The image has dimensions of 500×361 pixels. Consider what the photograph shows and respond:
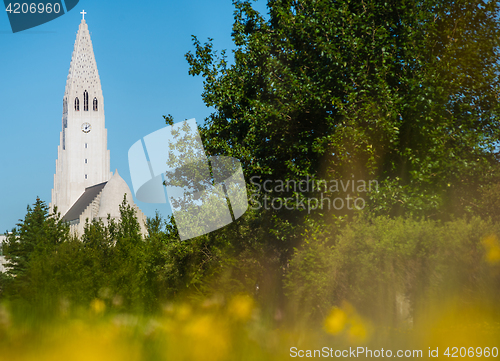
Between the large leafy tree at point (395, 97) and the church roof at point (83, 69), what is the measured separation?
146m

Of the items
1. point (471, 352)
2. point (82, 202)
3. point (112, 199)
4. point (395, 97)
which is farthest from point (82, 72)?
point (471, 352)

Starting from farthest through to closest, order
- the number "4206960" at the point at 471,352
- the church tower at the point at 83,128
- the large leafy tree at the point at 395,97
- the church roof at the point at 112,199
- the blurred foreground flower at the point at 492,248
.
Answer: the church tower at the point at 83,128 → the church roof at the point at 112,199 → the large leafy tree at the point at 395,97 → the blurred foreground flower at the point at 492,248 → the number "4206960" at the point at 471,352

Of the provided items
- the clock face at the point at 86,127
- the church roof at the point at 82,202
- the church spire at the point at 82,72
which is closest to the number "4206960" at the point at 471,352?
the church roof at the point at 82,202

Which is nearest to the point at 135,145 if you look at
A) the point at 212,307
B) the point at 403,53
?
the point at 212,307

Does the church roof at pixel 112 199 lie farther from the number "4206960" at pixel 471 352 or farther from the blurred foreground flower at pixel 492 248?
the number "4206960" at pixel 471 352

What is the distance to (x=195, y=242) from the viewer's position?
60.5ft

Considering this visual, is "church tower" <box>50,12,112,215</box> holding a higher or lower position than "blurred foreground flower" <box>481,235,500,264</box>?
higher

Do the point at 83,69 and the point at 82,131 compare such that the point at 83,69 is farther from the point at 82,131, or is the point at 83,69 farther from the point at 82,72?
the point at 82,131

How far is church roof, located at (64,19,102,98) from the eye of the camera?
15062cm

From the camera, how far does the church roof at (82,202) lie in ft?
412

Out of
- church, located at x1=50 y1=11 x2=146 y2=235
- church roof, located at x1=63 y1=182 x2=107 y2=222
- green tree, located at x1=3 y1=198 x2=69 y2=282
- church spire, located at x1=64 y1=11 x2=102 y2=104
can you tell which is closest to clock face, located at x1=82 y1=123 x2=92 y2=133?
church, located at x1=50 y1=11 x2=146 y2=235

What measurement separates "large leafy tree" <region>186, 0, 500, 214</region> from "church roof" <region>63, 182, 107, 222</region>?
378 feet

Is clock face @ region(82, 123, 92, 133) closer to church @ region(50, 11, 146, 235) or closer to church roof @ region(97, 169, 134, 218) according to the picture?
church @ region(50, 11, 146, 235)

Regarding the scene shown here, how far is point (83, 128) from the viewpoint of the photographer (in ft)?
494
